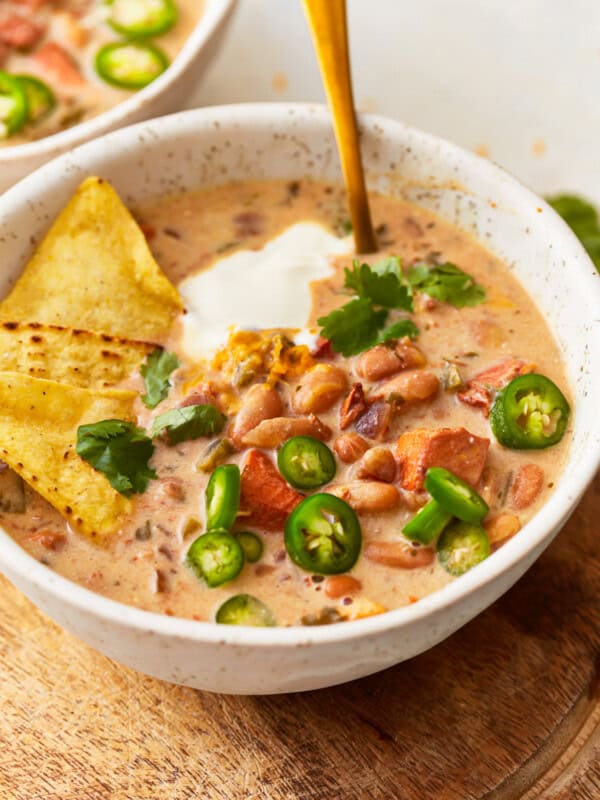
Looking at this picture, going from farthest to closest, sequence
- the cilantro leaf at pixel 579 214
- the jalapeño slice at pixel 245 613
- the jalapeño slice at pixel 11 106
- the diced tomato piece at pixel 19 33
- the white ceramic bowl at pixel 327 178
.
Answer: the diced tomato piece at pixel 19 33
the cilantro leaf at pixel 579 214
the jalapeño slice at pixel 11 106
the jalapeño slice at pixel 245 613
the white ceramic bowl at pixel 327 178

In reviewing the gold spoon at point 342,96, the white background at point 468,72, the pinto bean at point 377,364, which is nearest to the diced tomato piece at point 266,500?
the pinto bean at point 377,364

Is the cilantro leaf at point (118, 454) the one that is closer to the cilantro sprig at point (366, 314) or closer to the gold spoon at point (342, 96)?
the cilantro sprig at point (366, 314)

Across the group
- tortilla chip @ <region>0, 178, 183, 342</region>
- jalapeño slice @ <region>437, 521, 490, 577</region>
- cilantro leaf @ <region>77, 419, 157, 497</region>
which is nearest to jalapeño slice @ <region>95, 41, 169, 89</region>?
tortilla chip @ <region>0, 178, 183, 342</region>

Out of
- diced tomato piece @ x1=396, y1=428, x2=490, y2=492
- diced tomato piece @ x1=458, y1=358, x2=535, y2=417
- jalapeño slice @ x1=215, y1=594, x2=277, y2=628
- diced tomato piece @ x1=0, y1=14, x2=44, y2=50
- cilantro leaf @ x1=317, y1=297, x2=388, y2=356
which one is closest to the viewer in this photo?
jalapeño slice @ x1=215, y1=594, x2=277, y2=628

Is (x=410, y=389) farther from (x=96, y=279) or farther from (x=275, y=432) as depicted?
(x=96, y=279)

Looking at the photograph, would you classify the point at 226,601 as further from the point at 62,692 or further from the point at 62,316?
the point at 62,316

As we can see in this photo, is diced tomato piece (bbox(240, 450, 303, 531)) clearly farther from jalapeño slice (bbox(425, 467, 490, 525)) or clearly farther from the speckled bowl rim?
the speckled bowl rim

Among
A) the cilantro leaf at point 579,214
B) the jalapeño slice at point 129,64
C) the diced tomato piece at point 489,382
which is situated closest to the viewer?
the diced tomato piece at point 489,382

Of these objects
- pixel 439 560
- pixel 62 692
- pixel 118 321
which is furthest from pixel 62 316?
pixel 439 560
